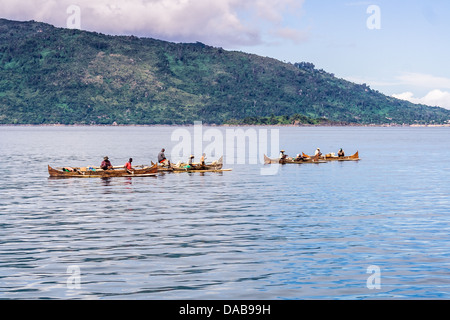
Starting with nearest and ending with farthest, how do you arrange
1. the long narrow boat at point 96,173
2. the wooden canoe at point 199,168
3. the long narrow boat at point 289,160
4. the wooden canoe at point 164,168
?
1. the long narrow boat at point 96,173
2. the wooden canoe at point 164,168
3. the wooden canoe at point 199,168
4. the long narrow boat at point 289,160

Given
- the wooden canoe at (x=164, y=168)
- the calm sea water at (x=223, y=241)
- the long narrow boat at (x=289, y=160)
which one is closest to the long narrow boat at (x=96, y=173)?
the wooden canoe at (x=164, y=168)

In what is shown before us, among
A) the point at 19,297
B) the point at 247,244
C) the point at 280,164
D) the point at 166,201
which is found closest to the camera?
the point at 19,297

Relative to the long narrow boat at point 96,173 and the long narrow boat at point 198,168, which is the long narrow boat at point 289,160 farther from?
the long narrow boat at point 96,173

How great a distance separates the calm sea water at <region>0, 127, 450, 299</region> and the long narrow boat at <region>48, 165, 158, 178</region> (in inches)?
229

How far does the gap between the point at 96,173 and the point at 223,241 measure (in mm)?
33860

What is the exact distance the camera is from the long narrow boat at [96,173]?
2334 inches

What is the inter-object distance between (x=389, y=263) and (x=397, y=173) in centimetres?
4820

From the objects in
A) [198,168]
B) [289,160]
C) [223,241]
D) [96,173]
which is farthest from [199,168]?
[223,241]

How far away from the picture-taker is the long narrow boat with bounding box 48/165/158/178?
59.3 meters

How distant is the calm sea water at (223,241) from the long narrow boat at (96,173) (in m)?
5.81

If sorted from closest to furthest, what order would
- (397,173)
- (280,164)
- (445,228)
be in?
(445,228), (397,173), (280,164)

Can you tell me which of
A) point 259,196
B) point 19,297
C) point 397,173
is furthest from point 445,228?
point 397,173

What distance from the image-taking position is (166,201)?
4288cm

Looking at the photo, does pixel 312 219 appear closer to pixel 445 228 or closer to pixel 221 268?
pixel 445 228
